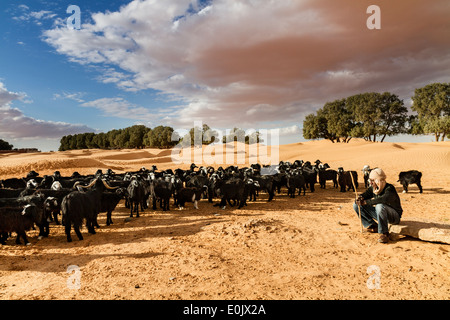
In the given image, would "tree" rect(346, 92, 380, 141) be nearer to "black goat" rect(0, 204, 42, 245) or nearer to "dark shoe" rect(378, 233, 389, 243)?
"dark shoe" rect(378, 233, 389, 243)

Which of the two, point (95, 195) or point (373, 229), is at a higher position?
point (95, 195)

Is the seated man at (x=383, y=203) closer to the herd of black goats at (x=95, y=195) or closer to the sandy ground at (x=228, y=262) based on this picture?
the sandy ground at (x=228, y=262)

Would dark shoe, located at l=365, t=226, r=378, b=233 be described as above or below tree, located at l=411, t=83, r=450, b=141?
below

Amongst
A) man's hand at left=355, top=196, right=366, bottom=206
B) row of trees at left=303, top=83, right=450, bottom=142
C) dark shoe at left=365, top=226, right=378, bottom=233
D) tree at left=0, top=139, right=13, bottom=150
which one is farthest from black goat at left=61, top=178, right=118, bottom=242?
tree at left=0, top=139, right=13, bottom=150

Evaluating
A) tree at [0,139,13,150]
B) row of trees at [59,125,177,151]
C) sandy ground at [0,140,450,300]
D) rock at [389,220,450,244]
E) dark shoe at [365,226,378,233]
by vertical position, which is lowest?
sandy ground at [0,140,450,300]

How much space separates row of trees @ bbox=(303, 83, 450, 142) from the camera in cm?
4878

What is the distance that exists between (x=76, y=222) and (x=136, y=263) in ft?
10.7

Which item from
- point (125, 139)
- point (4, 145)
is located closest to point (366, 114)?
point (125, 139)

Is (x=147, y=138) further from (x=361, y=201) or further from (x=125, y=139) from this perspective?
(x=361, y=201)

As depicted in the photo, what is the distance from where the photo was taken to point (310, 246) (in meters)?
6.74

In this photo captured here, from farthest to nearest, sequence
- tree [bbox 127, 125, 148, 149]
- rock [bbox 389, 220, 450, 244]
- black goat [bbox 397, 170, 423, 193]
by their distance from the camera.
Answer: tree [bbox 127, 125, 148, 149] → black goat [bbox 397, 170, 423, 193] → rock [bbox 389, 220, 450, 244]

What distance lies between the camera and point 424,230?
6332mm

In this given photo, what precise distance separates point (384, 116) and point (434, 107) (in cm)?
871

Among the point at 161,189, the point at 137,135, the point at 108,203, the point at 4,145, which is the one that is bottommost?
the point at 108,203
